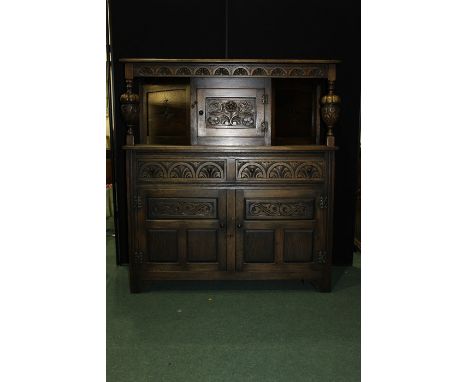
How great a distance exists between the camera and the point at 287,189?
3.08 meters

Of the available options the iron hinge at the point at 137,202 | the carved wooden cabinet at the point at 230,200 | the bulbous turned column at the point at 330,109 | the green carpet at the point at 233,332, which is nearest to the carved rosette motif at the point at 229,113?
the carved wooden cabinet at the point at 230,200

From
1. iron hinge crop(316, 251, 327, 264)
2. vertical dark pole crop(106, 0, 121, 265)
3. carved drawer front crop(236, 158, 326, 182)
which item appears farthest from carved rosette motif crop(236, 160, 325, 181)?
vertical dark pole crop(106, 0, 121, 265)

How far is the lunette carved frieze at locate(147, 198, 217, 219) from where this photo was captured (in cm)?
308

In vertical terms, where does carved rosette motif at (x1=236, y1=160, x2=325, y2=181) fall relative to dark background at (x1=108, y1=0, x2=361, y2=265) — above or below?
below

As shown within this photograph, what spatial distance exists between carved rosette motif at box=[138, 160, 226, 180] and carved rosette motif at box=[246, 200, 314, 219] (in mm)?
301

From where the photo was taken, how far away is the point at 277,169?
307cm

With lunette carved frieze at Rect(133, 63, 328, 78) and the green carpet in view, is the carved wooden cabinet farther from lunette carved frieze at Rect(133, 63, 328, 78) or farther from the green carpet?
the green carpet

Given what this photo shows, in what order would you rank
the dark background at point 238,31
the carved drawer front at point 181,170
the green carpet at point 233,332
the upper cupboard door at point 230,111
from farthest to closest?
the dark background at point 238,31, the upper cupboard door at point 230,111, the carved drawer front at point 181,170, the green carpet at point 233,332

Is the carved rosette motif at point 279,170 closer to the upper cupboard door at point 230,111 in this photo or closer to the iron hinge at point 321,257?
the upper cupboard door at point 230,111

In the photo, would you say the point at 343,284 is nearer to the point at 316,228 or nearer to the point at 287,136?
the point at 316,228

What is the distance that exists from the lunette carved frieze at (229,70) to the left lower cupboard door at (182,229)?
0.81m

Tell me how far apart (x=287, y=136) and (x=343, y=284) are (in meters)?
1.26

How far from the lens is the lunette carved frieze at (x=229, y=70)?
3107 millimetres

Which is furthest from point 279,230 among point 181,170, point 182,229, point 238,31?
point 238,31
